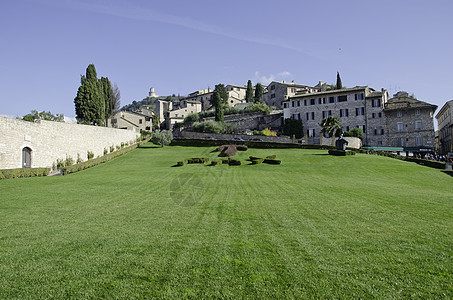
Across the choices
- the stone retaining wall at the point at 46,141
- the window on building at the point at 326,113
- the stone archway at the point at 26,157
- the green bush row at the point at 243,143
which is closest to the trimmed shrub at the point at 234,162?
the green bush row at the point at 243,143

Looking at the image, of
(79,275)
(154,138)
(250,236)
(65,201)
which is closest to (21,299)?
(79,275)

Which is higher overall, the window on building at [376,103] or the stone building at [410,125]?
the window on building at [376,103]

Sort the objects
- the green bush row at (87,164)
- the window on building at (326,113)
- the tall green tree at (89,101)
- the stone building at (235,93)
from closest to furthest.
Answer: the green bush row at (87,164), the tall green tree at (89,101), the window on building at (326,113), the stone building at (235,93)

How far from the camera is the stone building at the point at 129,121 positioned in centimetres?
7883

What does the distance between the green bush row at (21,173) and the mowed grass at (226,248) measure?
10.8 m

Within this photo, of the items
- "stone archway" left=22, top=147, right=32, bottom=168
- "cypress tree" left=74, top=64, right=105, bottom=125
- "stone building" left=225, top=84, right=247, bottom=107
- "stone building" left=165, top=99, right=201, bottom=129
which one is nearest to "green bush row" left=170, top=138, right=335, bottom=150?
"cypress tree" left=74, top=64, right=105, bottom=125

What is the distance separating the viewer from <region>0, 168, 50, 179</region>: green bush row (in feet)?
66.3

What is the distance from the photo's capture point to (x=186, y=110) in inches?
4075

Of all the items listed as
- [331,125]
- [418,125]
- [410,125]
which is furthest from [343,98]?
[418,125]

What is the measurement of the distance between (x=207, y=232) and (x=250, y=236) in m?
1.19

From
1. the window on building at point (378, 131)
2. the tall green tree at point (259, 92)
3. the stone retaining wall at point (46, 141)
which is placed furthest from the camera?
the tall green tree at point (259, 92)

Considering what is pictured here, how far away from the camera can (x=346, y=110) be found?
5956 cm

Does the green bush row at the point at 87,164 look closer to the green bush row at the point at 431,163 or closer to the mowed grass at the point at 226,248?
the mowed grass at the point at 226,248

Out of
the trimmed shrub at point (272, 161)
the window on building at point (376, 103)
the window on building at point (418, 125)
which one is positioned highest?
the window on building at point (376, 103)
